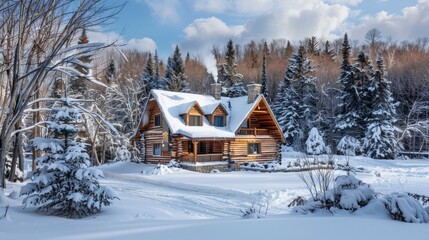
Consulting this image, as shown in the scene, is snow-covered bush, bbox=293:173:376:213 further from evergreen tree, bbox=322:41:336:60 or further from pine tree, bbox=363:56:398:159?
evergreen tree, bbox=322:41:336:60

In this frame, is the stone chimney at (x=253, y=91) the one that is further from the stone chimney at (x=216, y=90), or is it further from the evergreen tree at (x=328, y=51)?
the evergreen tree at (x=328, y=51)

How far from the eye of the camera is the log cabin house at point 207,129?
26828mm

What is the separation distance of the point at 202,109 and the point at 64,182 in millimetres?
19311

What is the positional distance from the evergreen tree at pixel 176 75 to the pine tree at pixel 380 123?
22.8m

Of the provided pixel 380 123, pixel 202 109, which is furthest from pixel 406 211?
pixel 380 123

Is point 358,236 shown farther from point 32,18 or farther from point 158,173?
point 158,173

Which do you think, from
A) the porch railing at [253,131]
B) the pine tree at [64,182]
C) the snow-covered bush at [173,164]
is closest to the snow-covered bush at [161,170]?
the snow-covered bush at [173,164]

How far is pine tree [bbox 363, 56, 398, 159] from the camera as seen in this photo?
35.9 metres

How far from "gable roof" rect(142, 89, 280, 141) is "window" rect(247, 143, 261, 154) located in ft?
9.43

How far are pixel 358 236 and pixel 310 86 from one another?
1726 inches

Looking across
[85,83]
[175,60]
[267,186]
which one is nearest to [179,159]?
[267,186]

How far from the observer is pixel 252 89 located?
29.8 metres

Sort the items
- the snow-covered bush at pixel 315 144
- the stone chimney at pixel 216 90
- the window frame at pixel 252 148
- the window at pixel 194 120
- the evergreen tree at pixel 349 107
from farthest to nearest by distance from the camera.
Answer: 1. the evergreen tree at pixel 349 107
2. the snow-covered bush at pixel 315 144
3. the stone chimney at pixel 216 90
4. the window frame at pixel 252 148
5. the window at pixel 194 120

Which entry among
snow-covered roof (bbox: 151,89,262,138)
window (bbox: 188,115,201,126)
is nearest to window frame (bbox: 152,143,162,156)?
snow-covered roof (bbox: 151,89,262,138)
